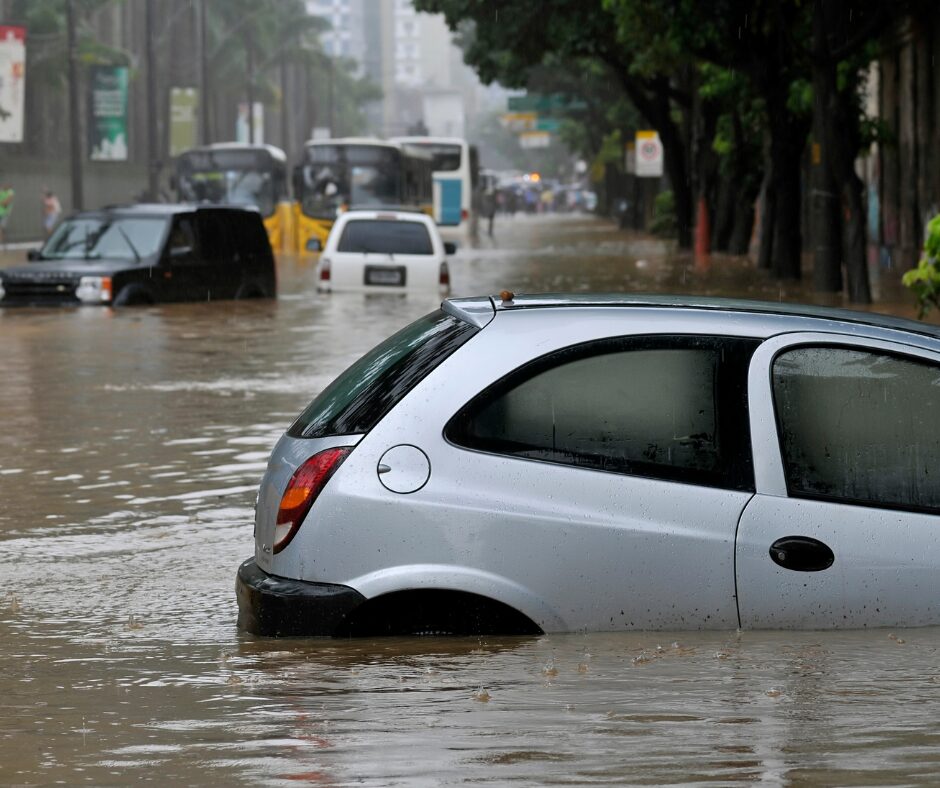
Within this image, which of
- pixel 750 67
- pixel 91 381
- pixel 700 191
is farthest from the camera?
pixel 700 191

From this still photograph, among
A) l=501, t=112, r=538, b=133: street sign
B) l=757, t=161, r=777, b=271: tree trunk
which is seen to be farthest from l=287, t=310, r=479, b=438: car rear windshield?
l=501, t=112, r=538, b=133: street sign

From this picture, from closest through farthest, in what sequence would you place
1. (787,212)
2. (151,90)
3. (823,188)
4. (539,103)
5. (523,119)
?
(823,188), (787,212), (151,90), (539,103), (523,119)

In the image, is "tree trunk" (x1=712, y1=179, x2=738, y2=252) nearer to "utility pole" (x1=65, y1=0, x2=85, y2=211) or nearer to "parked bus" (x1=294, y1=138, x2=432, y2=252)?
"parked bus" (x1=294, y1=138, x2=432, y2=252)

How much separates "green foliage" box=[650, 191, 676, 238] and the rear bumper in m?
55.7

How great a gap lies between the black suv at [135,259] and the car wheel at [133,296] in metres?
0.01

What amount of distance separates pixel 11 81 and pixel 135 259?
79.4ft

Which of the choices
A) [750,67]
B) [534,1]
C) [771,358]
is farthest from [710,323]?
[534,1]

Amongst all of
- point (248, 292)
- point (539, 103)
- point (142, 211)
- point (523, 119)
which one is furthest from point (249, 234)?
point (523, 119)

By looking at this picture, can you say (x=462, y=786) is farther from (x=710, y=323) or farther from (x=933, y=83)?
(x=933, y=83)

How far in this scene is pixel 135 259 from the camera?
25.6m

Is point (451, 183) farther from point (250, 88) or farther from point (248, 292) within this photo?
point (248, 292)

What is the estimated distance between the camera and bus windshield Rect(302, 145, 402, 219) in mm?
50969

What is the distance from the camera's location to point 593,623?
5828 mm

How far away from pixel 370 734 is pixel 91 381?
1247 cm
